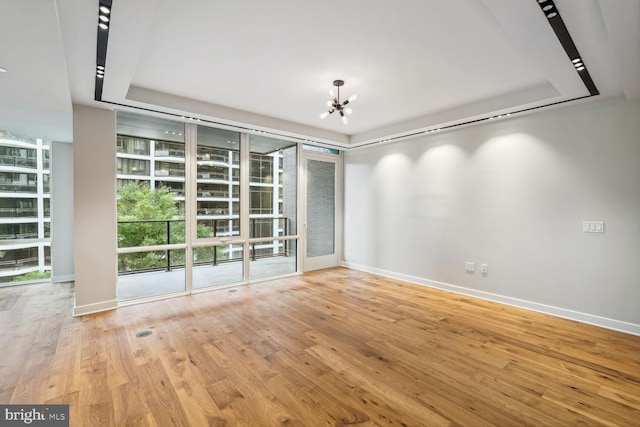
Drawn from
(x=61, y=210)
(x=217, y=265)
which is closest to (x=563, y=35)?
(x=217, y=265)

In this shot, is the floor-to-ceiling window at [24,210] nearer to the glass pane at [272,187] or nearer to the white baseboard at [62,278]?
the white baseboard at [62,278]

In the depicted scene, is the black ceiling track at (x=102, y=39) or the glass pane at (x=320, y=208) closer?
the black ceiling track at (x=102, y=39)

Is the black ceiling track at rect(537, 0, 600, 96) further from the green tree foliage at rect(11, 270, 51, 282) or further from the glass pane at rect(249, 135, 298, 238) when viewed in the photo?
the green tree foliage at rect(11, 270, 51, 282)

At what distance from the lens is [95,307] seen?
379cm

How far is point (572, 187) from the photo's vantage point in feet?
11.8

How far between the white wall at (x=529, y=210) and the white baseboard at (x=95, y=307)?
14.5 ft

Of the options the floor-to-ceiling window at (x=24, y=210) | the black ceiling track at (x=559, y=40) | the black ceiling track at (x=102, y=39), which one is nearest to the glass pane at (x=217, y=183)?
the black ceiling track at (x=559, y=40)

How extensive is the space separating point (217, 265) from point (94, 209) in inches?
76.1

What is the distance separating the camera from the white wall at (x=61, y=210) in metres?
5.08

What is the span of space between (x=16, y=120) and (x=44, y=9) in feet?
10.8

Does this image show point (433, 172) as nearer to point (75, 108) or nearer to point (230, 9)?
point (230, 9)

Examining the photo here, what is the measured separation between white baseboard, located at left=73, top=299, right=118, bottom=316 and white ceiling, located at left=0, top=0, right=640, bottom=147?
242cm

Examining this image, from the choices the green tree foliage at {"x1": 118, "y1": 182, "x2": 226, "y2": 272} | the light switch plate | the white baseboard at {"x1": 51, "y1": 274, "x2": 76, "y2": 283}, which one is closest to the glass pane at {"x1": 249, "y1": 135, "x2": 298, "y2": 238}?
the green tree foliage at {"x1": 118, "y1": 182, "x2": 226, "y2": 272}

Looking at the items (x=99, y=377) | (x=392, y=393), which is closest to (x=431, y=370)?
(x=392, y=393)
